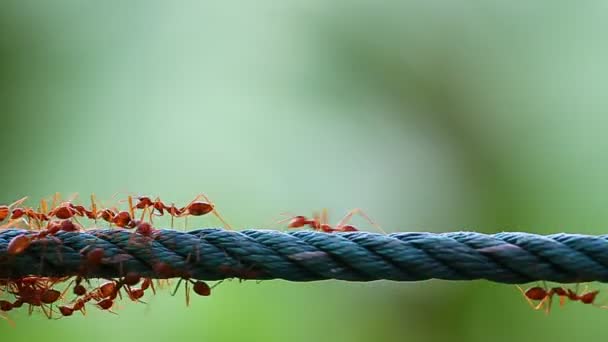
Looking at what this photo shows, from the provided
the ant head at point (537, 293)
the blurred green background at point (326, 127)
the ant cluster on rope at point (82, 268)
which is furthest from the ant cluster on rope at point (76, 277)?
the blurred green background at point (326, 127)

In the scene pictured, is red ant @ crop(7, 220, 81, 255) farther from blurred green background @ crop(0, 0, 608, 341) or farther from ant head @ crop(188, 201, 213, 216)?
blurred green background @ crop(0, 0, 608, 341)

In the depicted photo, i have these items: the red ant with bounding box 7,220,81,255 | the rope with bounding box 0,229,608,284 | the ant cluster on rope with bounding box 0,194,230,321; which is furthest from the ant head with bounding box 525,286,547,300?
the red ant with bounding box 7,220,81,255

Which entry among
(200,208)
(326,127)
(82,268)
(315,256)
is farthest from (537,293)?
(326,127)

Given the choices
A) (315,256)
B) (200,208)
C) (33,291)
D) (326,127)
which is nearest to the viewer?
(315,256)

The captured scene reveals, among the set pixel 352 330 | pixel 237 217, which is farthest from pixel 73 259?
A: pixel 352 330

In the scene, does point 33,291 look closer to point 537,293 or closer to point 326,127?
point 537,293

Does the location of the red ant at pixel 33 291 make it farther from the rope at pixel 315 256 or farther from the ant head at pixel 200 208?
the ant head at pixel 200 208

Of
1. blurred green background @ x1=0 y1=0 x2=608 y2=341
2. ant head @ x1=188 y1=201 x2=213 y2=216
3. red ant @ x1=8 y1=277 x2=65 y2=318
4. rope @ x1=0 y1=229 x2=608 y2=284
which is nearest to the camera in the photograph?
rope @ x1=0 y1=229 x2=608 y2=284
